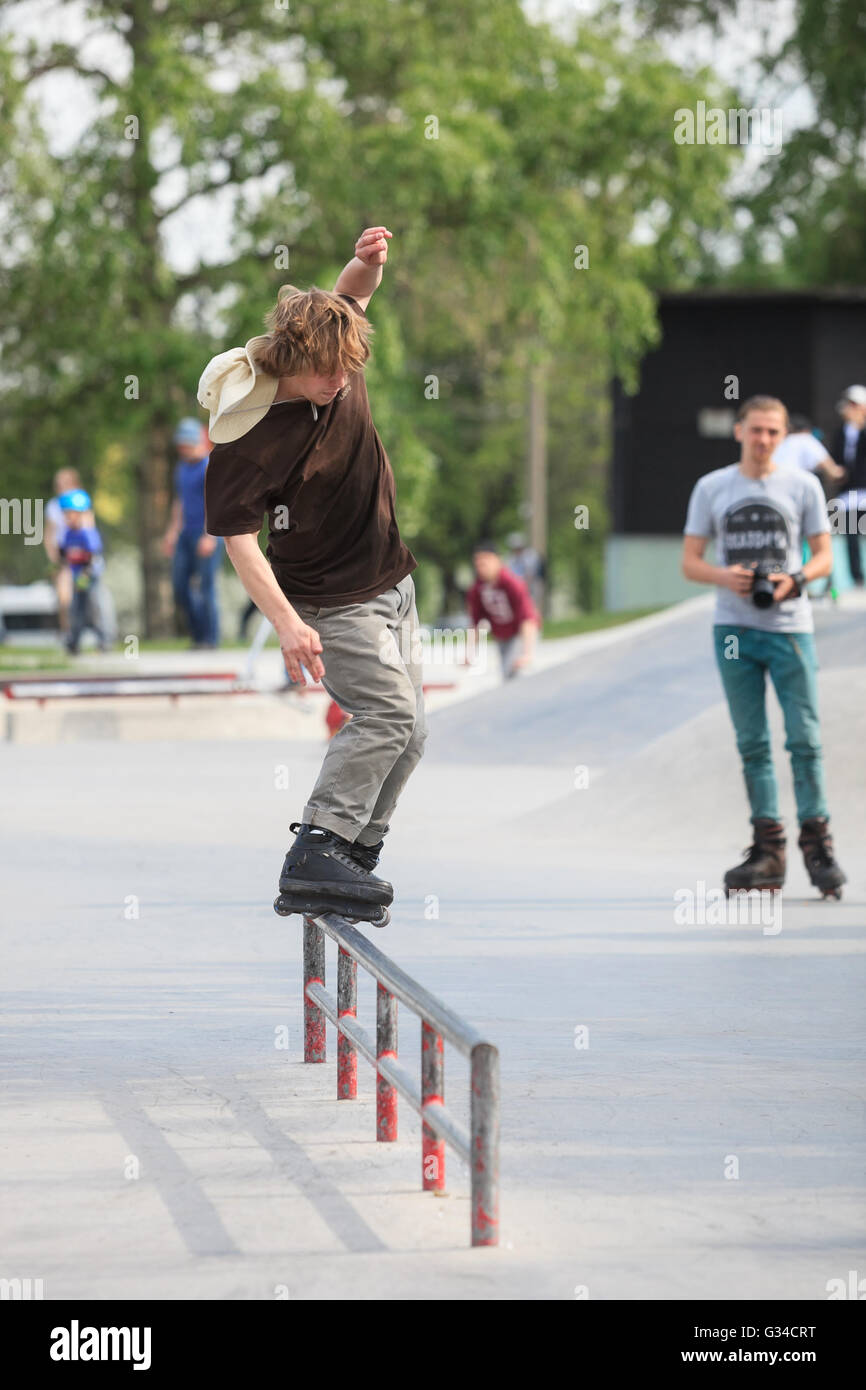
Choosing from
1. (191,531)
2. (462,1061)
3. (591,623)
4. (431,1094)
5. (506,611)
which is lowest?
(591,623)

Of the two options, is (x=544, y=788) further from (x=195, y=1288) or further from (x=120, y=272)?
(x=120, y=272)

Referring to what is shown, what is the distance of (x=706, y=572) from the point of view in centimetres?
846

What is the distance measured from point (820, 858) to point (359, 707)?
150 inches

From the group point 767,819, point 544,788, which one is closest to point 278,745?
point 544,788

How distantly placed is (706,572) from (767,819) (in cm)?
112

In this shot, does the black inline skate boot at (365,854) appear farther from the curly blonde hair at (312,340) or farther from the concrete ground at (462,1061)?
the curly blonde hair at (312,340)

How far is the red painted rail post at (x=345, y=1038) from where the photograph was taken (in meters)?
5.16

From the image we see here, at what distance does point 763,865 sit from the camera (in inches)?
337

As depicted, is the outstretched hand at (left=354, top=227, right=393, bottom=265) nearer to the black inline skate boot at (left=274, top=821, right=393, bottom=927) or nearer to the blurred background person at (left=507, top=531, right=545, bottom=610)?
the black inline skate boot at (left=274, top=821, right=393, bottom=927)

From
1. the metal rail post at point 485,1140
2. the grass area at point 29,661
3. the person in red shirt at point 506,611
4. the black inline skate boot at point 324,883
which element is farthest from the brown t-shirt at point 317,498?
the grass area at point 29,661

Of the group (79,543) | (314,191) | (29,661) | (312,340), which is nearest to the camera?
(312,340)

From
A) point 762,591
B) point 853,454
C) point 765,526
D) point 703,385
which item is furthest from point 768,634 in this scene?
point 703,385

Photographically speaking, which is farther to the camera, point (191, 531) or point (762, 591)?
point (191, 531)

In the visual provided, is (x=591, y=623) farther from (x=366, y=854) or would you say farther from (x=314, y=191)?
(x=366, y=854)
